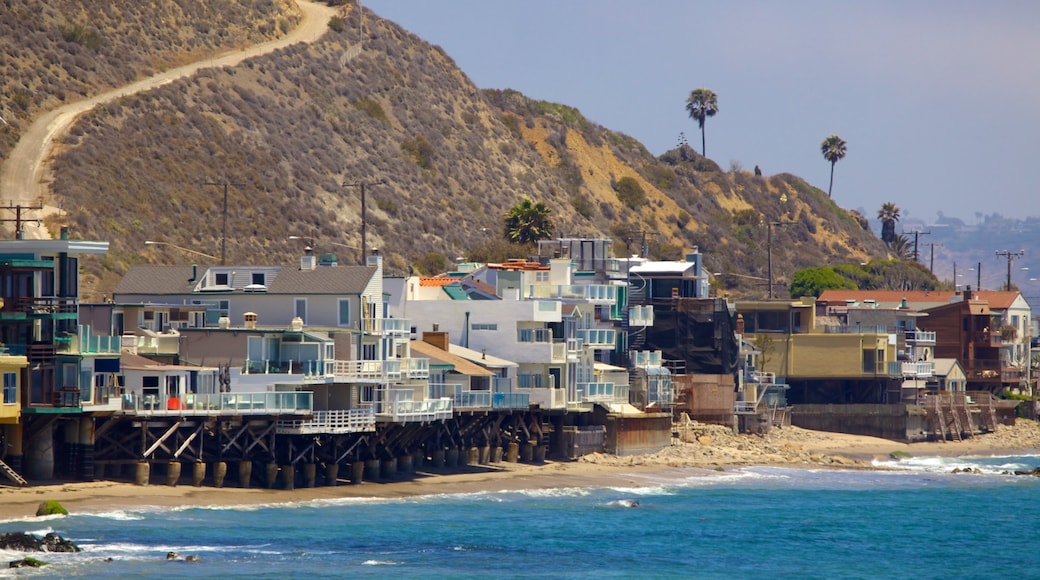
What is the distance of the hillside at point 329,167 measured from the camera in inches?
5079

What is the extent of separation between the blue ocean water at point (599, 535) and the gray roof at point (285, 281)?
1066 centimetres

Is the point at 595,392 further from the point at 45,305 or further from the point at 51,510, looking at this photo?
the point at 51,510

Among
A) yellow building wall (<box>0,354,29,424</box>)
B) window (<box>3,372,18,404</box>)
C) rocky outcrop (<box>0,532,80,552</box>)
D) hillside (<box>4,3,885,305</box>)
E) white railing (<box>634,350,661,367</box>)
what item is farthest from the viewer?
hillside (<box>4,3,885,305</box>)

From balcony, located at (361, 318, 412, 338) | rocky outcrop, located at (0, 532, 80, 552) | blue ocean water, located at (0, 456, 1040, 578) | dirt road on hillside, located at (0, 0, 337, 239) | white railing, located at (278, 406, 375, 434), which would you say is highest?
dirt road on hillside, located at (0, 0, 337, 239)

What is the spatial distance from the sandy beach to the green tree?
38.1m

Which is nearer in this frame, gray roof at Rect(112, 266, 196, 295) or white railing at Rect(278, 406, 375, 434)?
white railing at Rect(278, 406, 375, 434)

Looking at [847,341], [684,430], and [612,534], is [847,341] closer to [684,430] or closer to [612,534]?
[684,430]

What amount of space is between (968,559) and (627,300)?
3966cm

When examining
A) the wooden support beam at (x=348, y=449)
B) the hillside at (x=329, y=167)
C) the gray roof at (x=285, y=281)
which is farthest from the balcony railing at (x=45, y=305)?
the hillside at (x=329, y=167)

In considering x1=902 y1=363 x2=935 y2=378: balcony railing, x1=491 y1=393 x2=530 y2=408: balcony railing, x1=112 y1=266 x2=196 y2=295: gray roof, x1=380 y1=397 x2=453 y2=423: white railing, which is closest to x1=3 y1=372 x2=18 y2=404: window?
x1=380 y1=397 x2=453 y2=423: white railing

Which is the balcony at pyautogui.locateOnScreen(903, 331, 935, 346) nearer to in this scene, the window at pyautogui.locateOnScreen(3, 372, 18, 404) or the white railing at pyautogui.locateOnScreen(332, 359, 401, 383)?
the white railing at pyautogui.locateOnScreen(332, 359, 401, 383)

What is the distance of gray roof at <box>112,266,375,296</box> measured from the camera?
265 feet

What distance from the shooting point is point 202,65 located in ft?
519

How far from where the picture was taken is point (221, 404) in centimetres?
6994
